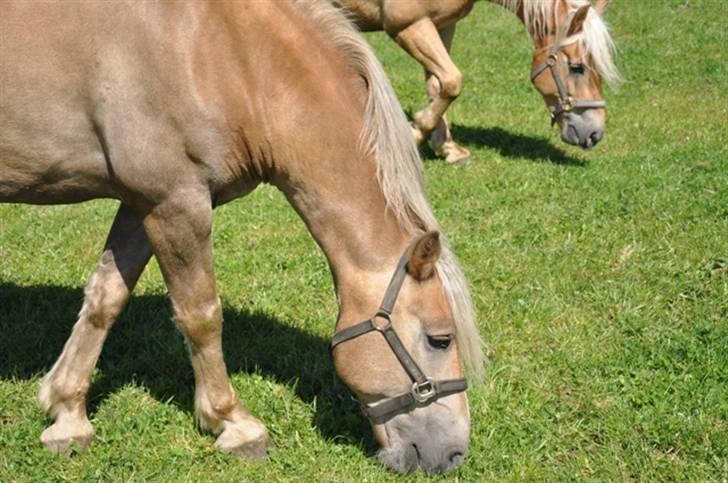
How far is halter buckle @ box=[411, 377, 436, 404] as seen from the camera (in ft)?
11.3

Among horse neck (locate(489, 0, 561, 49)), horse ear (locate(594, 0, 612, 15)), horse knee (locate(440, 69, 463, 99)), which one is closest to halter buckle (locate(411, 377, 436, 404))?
horse knee (locate(440, 69, 463, 99))

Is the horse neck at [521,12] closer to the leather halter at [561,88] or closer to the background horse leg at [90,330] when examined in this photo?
the leather halter at [561,88]

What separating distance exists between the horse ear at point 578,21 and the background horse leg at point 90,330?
506 cm

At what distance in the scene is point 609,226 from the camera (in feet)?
20.0

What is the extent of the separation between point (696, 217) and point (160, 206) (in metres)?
3.94

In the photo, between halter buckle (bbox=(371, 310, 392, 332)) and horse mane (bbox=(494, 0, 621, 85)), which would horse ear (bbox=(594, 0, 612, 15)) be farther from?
halter buckle (bbox=(371, 310, 392, 332))

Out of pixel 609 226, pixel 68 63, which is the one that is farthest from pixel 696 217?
pixel 68 63

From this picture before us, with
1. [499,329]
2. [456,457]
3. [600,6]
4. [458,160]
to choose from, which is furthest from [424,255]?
[600,6]

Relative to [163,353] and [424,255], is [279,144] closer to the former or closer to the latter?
[424,255]

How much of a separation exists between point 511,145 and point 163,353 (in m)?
4.85

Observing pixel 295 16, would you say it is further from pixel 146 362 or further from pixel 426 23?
pixel 426 23

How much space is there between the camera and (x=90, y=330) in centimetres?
398

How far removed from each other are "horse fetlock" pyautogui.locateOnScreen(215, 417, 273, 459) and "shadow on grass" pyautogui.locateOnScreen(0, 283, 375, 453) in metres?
0.29

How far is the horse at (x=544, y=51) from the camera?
24.9ft
